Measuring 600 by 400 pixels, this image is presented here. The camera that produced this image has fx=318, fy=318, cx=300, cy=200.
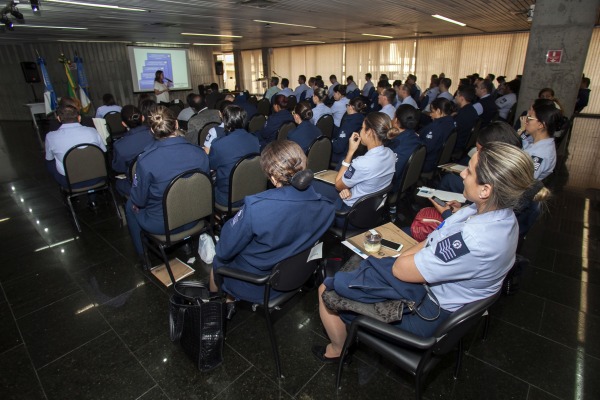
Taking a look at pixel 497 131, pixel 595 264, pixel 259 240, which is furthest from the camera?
pixel 595 264

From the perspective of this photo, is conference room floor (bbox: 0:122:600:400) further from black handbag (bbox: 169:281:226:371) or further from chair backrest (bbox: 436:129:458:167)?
chair backrest (bbox: 436:129:458:167)

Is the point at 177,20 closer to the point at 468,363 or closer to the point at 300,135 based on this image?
the point at 300,135

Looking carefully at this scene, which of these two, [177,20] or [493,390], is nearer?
[493,390]

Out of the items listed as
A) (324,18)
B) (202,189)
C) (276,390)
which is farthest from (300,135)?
(324,18)

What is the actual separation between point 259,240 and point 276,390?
0.89 meters

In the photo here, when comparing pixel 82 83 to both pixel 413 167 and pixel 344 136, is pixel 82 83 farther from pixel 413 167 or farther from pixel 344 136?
pixel 413 167

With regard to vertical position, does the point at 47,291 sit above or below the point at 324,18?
below

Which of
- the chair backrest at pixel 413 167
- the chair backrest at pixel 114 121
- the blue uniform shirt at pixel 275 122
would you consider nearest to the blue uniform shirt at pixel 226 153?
the chair backrest at pixel 413 167

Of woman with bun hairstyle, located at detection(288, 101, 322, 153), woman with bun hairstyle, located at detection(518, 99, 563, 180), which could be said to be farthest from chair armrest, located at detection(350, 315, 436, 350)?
woman with bun hairstyle, located at detection(288, 101, 322, 153)

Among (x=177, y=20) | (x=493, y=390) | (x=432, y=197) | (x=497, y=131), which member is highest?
(x=177, y=20)

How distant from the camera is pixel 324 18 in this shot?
7398 mm

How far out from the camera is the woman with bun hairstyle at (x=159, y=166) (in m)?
2.33

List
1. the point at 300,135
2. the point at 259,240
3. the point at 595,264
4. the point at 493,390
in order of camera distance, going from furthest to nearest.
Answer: the point at 300,135, the point at 595,264, the point at 493,390, the point at 259,240

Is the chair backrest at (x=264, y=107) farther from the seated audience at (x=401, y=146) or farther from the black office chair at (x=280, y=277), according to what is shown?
the black office chair at (x=280, y=277)
